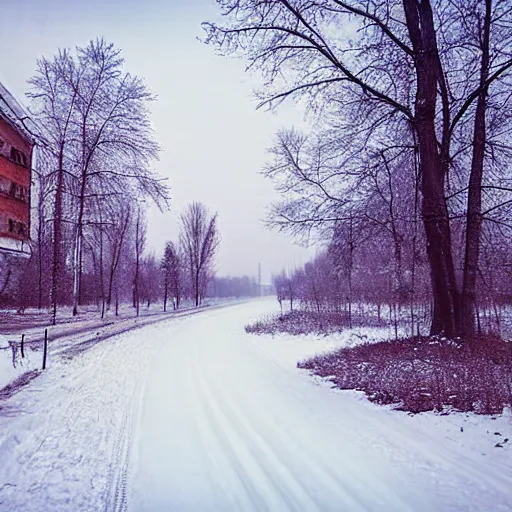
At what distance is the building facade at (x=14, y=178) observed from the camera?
2.78 meters

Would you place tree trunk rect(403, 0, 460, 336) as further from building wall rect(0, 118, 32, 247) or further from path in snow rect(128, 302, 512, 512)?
building wall rect(0, 118, 32, 247)

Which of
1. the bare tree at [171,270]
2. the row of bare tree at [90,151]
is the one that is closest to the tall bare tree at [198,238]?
the bare tree at [171,270]

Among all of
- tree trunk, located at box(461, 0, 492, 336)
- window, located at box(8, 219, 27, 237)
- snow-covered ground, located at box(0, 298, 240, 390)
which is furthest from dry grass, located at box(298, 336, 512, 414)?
snow-covered ground, located at box(0, 298, 240, 390)

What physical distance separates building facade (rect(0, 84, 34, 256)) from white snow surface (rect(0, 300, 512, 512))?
2.25 meters

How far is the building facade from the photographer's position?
278 centimetres

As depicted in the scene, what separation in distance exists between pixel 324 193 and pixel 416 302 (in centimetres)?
772

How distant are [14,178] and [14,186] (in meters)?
0.07

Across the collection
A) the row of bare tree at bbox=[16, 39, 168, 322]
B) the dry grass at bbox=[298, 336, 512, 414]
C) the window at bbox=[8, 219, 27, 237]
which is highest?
the row of bare tree at bbox=[16, 39, 168, 322]

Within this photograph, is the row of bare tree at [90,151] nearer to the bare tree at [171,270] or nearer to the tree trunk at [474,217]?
the tree trunk at [474,217]

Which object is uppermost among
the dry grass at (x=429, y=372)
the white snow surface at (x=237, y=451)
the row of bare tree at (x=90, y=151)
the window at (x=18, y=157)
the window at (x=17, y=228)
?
the row of bare tree at (x=90, y=151)

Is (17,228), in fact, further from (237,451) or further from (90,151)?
(90,151)

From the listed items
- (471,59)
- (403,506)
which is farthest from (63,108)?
(403,506)

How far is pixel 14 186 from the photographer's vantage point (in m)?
2.88

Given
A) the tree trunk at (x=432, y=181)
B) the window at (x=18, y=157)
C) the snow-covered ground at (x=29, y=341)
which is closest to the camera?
the window at (x=18, y=157)
